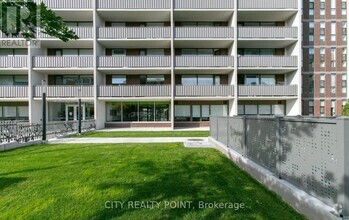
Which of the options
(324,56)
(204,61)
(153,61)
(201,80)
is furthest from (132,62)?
(324,56)

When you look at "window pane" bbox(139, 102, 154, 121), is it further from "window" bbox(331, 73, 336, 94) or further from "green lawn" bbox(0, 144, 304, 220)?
"window" bbox(331, 73, 336, 94)

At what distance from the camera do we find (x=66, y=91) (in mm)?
22891

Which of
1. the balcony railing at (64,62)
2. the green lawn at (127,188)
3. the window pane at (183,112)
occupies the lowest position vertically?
the green lawn at (127,188)

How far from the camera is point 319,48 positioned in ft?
96.4

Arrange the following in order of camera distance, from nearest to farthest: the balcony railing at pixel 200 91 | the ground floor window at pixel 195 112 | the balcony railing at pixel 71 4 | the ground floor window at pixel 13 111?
1. the balcony railing at pixel 71 4
2. the balcony railing at pixel 200 91
3. the ground floor window at pixel 13 111
4. the ground floor window at pixel 195 112

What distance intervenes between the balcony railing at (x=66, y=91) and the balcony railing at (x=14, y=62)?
105 inches

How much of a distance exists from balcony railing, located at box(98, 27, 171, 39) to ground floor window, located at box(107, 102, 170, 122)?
715cm

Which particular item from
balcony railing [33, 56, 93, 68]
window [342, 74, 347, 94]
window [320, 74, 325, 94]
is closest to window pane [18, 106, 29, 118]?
balcony railing [33, 56, 93, 68]

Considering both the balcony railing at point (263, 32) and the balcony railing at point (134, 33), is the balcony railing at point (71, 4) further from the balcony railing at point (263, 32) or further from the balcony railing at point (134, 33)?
the balcony railing at point (263, 32)

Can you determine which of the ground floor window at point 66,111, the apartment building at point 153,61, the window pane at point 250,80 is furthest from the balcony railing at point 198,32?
the ground floor window at point 66,111

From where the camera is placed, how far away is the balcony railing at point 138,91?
75.2 ft

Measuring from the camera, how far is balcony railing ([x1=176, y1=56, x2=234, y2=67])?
2289 cm

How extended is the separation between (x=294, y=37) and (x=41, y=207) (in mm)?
25871

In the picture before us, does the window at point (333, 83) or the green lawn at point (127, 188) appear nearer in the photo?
the green lawn at point (127, 188)
